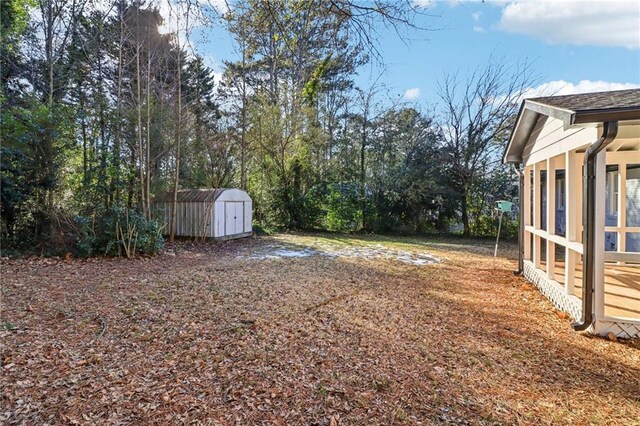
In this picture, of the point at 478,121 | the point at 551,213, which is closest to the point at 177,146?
the point at 551,213

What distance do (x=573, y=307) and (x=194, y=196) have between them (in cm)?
951

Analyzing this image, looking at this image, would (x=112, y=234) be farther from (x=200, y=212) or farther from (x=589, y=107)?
(x=589, y=107)

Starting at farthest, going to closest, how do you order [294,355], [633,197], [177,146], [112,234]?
1. [177,146]
2. [633,197]
3. [112,234]
4. [294,355]

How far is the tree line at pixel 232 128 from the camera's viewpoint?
691cm

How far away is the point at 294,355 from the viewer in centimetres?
279

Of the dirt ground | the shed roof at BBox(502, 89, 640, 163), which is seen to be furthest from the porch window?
the shed roof at BBox(502, 89, 640, 163)

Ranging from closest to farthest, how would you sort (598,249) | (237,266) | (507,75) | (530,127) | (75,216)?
1. (598,249)
2. (530,127)
3. (237,266)
4. (75,216)
5. (507,75)

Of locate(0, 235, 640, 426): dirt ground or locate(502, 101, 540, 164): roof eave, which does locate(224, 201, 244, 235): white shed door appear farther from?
locate(502, 101, 540, 164): roof eave

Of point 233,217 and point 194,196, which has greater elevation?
point 194,196

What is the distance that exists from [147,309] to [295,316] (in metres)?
1.67

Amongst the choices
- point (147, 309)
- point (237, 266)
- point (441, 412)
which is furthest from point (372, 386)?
point (237, 266)

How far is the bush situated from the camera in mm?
7184

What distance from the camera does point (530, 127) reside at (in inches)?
231

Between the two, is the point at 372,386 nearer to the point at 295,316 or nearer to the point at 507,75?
the point at 295,316
